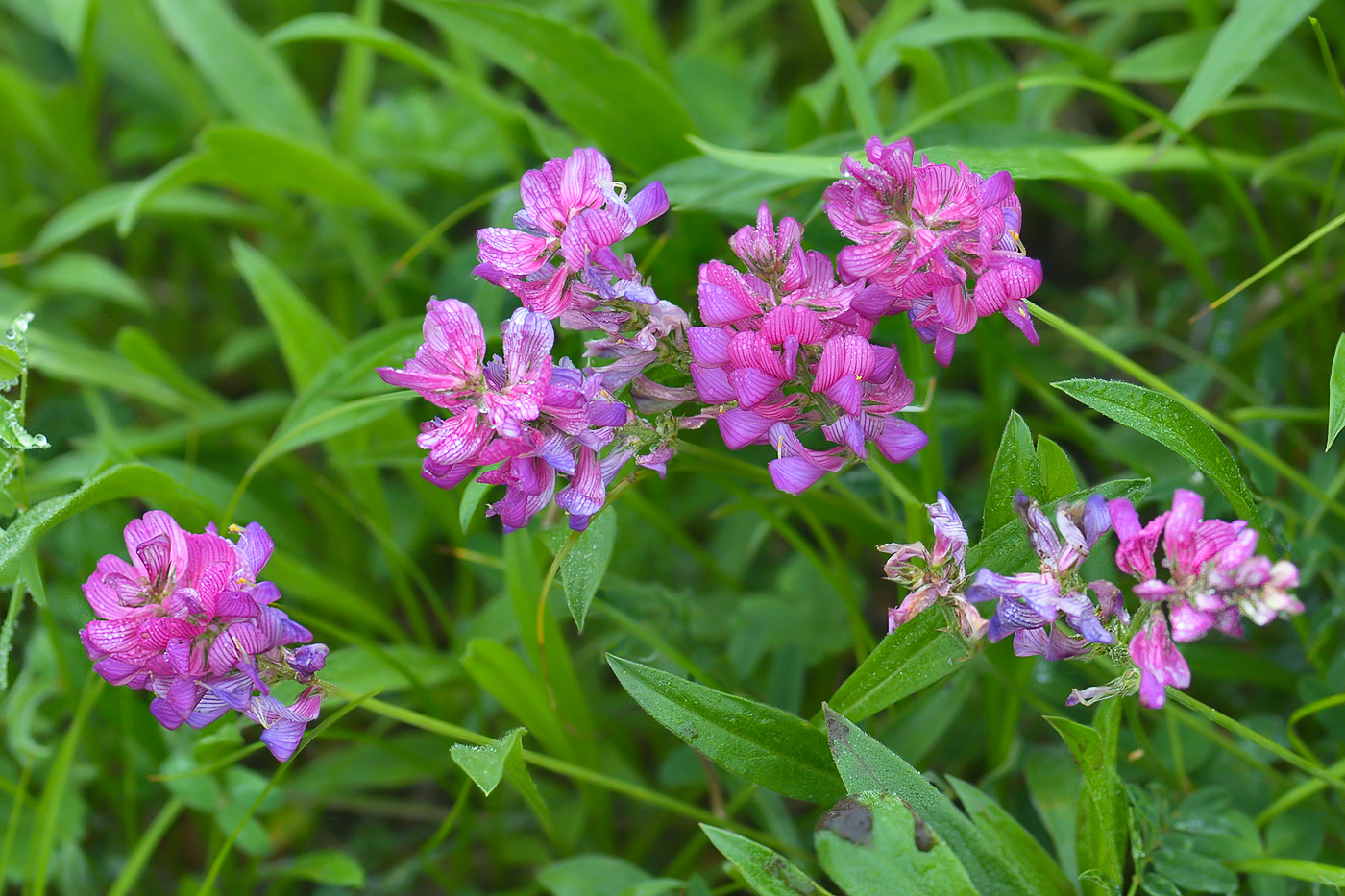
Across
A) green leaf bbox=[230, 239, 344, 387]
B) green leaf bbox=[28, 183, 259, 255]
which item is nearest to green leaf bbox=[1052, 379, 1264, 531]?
green leaf bbox=[230, 239, 344, 387]

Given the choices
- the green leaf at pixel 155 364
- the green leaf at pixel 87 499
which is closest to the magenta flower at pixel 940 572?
the green leaf at pixel 87 499

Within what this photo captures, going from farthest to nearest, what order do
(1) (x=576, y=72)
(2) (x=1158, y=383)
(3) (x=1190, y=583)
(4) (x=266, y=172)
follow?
(4) (x=266, y=172)
(1) (x=576, y=72)
(2) (x=1158, y=383)
(3) (x=1190, y=583)

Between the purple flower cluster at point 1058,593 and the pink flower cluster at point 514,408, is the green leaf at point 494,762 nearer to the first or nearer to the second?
the pink flower cluster at point 514,408

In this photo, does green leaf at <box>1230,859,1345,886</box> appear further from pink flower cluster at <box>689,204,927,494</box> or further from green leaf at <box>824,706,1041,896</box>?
pink flower cluster at <box>689,204,927,494</box>

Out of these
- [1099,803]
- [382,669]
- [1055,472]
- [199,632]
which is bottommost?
[382,669]

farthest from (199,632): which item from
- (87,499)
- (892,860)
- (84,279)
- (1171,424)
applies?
(84,279)

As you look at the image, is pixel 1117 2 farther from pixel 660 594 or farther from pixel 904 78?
pixel 660 594

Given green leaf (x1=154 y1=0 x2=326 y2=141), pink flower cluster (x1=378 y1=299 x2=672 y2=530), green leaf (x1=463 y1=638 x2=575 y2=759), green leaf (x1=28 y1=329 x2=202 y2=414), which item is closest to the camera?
pink flower cluster (x1=378 y1=299 x2=672 y2=530)

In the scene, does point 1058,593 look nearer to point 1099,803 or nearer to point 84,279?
point 1099,803
